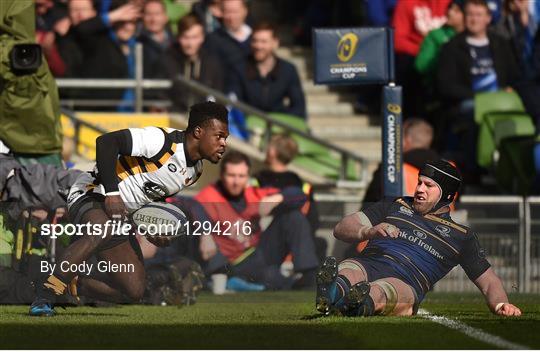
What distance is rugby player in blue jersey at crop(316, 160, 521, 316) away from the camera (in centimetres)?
1091

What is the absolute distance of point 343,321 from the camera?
34.4 ft

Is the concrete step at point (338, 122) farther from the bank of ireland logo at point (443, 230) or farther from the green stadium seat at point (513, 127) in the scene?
the bank of ireland logo at point (443, 230)

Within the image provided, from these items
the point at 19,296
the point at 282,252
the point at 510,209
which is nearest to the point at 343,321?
the point at 282,252

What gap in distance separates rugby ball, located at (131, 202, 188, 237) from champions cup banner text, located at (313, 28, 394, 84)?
172cm

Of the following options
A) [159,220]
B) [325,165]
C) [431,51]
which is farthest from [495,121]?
[159,220]

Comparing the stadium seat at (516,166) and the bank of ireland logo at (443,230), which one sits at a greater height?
the stadium seat at (516,166)

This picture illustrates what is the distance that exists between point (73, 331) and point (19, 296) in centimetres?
174

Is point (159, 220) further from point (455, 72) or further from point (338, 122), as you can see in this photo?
point (338, 122)

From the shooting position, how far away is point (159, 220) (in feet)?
37.1

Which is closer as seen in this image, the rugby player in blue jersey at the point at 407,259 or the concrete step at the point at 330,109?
the rugby player in blue jersey at the point at 407,259

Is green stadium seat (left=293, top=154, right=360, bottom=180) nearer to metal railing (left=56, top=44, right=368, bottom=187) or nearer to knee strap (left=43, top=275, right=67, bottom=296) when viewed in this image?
metal railing (left=56, top=44, right=368, bottom=187)

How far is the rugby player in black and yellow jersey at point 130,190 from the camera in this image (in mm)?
11148

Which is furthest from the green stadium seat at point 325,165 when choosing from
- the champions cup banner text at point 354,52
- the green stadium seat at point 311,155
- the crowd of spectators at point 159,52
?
the champions cup banner text at point 354,52

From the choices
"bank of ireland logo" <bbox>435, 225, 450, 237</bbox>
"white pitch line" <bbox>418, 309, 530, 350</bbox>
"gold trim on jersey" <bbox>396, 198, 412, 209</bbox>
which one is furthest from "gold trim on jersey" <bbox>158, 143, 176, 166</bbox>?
"white pitch line" <bbox>418, 309, 530, 350</bbox>
